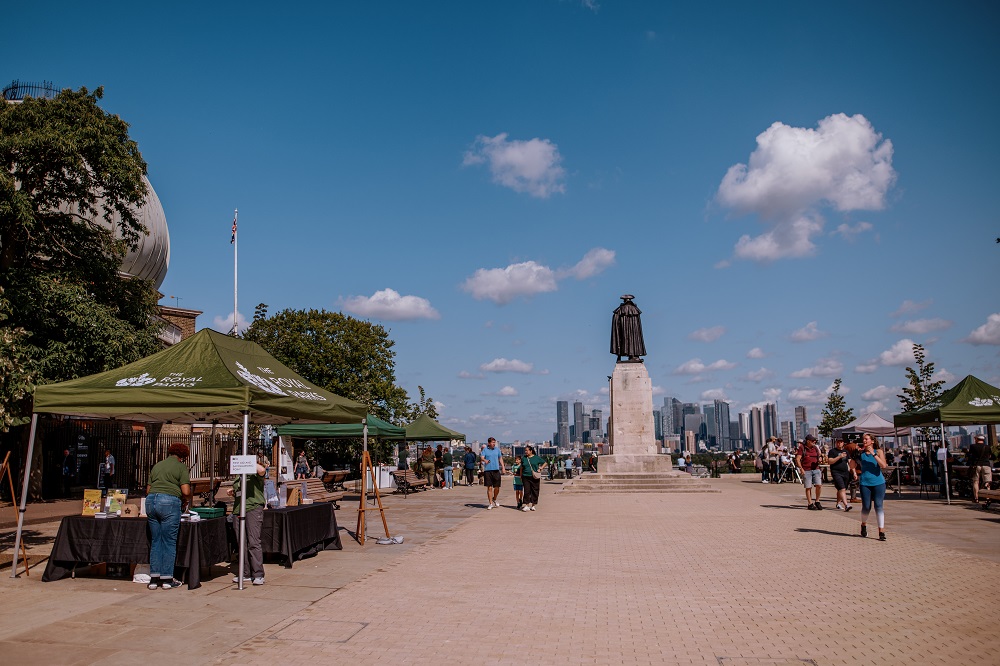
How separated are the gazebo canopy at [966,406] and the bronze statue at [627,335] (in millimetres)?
11606

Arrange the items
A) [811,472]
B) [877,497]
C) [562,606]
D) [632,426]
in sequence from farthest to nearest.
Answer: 1. [632,426]
2. [811,472]
3. [877,497]
4. [562,606]

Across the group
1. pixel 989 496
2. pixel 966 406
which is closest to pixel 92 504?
pixel 989 496

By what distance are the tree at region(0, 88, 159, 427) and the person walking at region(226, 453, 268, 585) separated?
8.62 meters

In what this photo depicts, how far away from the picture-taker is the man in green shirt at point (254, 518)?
9.13 meters

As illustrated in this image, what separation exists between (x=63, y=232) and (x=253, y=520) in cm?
1177

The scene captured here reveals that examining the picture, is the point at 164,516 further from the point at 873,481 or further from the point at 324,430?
the point at 324,430

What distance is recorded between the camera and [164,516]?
870 centimetres

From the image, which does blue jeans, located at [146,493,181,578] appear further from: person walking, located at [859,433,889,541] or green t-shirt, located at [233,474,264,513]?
person walking, located at [859,433,889,541]

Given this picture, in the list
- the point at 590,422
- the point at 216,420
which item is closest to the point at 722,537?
the point at 216,420

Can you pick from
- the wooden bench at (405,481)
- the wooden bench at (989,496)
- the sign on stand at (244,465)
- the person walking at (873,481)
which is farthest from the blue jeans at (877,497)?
the wooden bench at (405,481)

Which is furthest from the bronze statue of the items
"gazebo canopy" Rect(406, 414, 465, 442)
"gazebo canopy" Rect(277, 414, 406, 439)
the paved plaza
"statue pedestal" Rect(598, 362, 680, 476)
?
the paved plaza

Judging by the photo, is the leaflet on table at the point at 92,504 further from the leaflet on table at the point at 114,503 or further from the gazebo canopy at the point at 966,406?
the gazebo canopy at the point at 966,406

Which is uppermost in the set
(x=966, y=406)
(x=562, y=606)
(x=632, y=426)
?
(x=966, y=406)

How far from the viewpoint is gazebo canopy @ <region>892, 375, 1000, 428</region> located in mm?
18219
